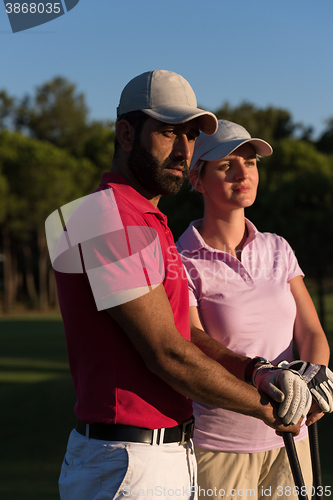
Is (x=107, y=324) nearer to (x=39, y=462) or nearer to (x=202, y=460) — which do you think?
(x=202, y=460)

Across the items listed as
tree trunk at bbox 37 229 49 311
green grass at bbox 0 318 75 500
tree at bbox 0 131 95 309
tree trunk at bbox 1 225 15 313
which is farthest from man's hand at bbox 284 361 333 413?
tree trunk at bbox 37 229 49 311

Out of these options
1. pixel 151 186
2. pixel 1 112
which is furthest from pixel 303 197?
pixel 1 112

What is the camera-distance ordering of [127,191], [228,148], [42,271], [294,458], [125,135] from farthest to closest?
[42,271]
[228,148]
[294,458]
[125,135]
[127,191]

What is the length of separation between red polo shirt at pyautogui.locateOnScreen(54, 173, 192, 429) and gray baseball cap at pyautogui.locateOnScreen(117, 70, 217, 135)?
316 millimetres

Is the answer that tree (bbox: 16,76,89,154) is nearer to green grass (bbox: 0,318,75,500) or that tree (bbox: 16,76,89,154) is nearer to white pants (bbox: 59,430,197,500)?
green grass (bbox: 0,318,75,500)

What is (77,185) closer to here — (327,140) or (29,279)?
(29,279)

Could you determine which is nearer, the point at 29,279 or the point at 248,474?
the point at 248,474

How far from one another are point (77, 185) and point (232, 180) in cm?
2795

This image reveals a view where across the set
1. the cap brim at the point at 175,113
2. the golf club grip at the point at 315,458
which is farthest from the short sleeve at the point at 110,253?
the golf club grip at the point at 315,458

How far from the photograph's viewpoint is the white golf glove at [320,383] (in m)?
2.20

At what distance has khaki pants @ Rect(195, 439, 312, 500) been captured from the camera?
92.0 inches

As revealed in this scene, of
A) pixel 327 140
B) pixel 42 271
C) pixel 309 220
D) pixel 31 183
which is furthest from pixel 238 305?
pixel 327 140

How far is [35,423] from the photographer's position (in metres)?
7.64

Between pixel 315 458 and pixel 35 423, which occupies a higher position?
pixel 315 458
